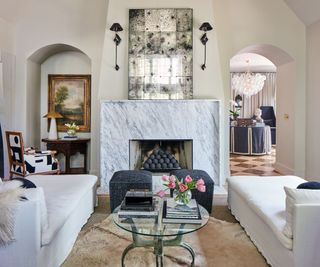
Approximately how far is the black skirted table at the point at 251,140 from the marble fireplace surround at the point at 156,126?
173 inches

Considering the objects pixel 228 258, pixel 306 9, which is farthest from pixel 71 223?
pixel 306 9

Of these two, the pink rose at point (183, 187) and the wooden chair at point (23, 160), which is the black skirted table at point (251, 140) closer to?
the wooden chair at point (23, 160)

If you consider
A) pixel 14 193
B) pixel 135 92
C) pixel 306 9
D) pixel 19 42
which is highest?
pixel 306 9

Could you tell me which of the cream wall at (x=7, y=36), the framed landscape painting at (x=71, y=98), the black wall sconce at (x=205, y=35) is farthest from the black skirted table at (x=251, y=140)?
the cream wall at (x=7, y=36)

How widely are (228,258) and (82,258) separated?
1.28m

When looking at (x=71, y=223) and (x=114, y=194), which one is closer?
(x=71, y=223)

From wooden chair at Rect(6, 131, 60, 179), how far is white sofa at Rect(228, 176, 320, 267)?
2.91 m

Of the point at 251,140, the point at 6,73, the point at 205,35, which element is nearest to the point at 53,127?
the point at 6,73

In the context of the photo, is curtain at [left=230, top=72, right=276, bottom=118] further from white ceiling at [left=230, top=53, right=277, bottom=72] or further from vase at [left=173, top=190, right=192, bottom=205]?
vase at [left=173, top=190, right=192, bottom=205]

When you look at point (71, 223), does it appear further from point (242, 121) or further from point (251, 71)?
point (251, 71)

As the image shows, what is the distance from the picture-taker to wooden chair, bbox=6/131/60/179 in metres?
4.51

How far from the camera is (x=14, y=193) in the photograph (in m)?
2.15

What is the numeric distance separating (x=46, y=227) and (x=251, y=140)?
781cm

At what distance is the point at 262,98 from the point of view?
1284 cm
